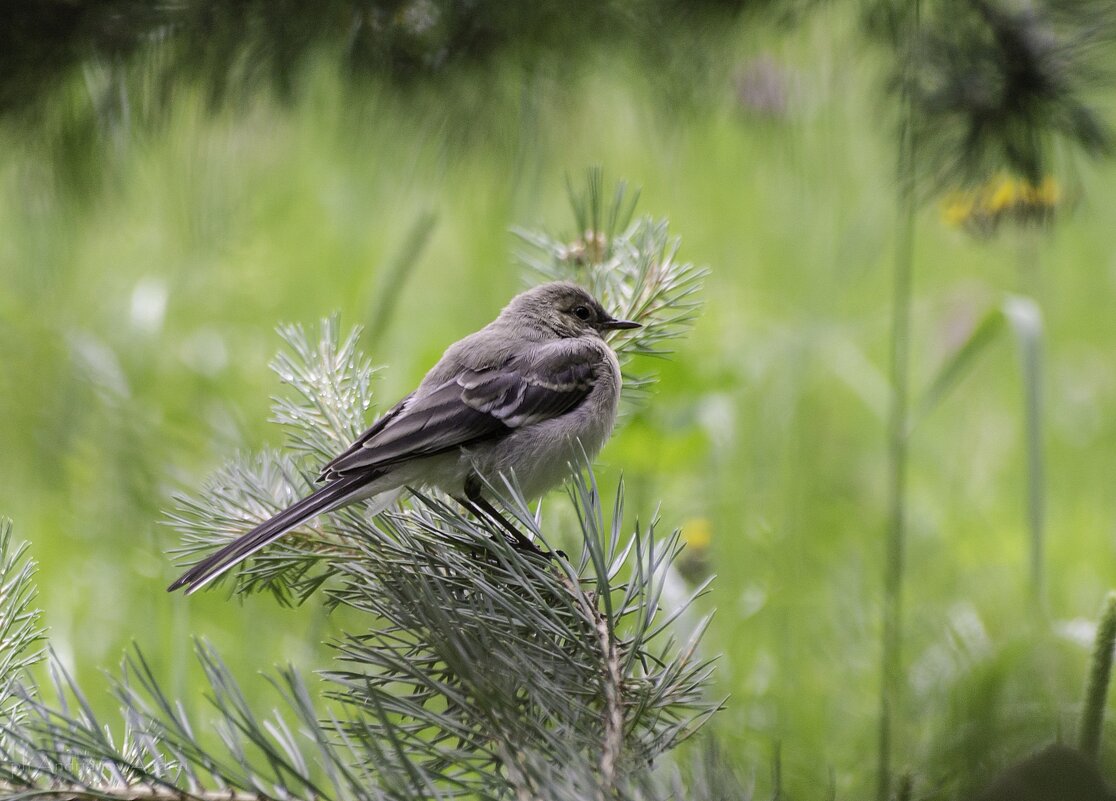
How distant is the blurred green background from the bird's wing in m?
0.34

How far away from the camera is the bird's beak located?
7.06ft

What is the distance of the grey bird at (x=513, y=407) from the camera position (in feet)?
6.88

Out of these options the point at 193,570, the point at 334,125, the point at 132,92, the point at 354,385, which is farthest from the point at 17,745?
the point at 334,125

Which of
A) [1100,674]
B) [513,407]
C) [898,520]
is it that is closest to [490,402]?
[513,407]

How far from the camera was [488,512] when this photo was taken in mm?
2166

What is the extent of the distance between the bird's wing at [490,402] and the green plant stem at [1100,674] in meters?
1.24

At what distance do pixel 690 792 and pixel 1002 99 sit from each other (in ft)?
5.07

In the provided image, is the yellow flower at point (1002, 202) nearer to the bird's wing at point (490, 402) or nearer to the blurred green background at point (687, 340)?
the blurred green background at point (687, 340)

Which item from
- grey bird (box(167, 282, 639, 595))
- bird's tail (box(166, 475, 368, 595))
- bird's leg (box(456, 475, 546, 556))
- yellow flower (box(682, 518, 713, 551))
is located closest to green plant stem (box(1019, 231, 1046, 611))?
yellow flower (box(682, 518, 713, 551))

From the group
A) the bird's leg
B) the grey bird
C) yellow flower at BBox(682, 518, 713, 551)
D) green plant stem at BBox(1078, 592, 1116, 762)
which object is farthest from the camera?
yellow flower at BBox(682, 518, 713, 551)

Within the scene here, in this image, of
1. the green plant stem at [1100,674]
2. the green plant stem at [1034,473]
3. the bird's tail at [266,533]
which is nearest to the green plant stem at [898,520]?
the green plant stem at [1034,473]

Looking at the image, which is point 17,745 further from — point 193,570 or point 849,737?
point 849,737

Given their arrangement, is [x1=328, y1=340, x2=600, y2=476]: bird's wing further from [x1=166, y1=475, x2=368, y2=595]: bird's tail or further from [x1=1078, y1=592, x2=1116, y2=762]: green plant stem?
[x1=1078, y1=592, x2=1116, y2=762]: green plant stem

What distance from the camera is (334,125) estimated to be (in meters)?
2.00
